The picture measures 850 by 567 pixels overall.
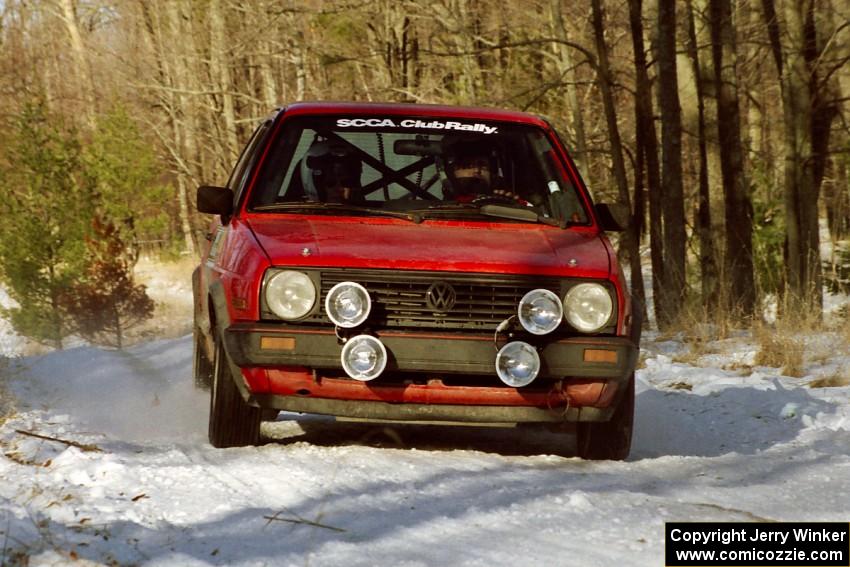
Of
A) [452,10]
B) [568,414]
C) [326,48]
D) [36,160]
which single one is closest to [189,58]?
[36,160]

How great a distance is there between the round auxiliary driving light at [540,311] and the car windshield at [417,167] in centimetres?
93

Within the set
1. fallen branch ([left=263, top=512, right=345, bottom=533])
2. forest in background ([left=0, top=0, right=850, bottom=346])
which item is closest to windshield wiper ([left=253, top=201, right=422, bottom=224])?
fallen branch ([left=263, top=512, right=345, bottom=533])

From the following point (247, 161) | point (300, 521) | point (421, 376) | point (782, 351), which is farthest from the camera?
point (782, 351)

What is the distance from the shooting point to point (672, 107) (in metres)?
15.4

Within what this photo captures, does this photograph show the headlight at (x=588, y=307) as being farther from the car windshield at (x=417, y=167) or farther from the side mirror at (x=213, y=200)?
the side mirror at (x=213, y=200)

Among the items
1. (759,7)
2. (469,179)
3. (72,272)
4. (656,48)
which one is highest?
(759,7)

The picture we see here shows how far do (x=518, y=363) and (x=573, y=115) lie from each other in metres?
14.6

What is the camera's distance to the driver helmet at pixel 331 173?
647 cm

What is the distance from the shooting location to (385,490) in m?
4.75

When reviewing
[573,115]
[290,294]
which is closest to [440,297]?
[290,294]

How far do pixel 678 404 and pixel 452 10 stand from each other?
1226 centimetres

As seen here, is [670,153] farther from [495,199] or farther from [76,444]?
[76,444]

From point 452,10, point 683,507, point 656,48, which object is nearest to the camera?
point 683,507

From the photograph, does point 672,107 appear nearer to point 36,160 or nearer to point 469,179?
point 469,179
